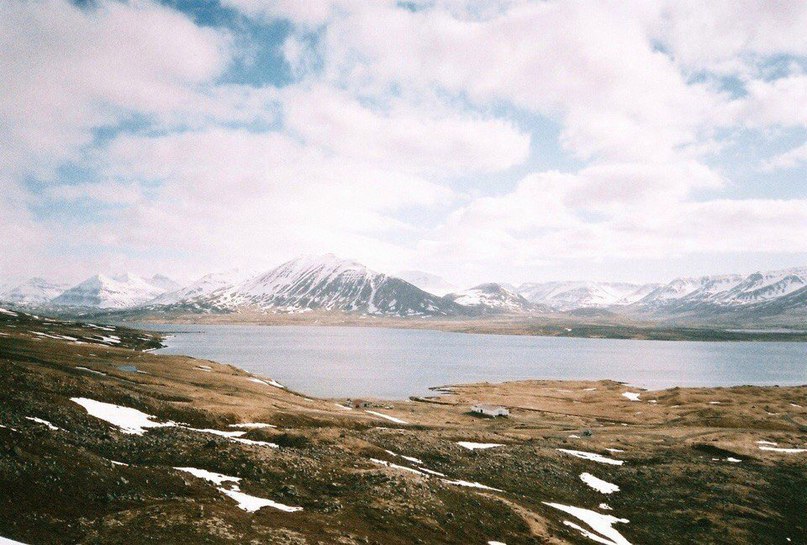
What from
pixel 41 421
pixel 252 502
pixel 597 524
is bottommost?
pixel 597 524

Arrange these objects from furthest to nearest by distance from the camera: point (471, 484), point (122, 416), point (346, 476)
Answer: point (122, 416) → point (471, 484) → point (346, 476)

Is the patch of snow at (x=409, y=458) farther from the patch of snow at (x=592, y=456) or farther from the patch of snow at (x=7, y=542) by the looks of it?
the patch of snow at (x=7, y=542)

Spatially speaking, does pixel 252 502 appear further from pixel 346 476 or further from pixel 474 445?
pixel 474 445

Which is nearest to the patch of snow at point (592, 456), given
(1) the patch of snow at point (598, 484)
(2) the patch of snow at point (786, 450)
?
(1) the patch of snow at point (598, 484)

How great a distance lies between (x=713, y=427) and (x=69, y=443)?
9255 cm

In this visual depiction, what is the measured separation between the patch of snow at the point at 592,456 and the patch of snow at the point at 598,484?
239 inches

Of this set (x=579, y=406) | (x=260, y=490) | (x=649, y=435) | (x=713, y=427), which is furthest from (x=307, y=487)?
(x=579, y=406)

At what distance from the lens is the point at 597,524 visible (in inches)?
1442

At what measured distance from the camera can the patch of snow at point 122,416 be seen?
41.0 metres

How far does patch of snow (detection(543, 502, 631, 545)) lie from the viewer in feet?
111

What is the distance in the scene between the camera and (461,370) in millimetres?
181875

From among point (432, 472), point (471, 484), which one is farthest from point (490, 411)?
point (471, 484)

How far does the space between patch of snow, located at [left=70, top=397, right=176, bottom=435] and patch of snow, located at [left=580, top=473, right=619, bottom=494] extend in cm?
4085

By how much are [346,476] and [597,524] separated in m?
19.4
